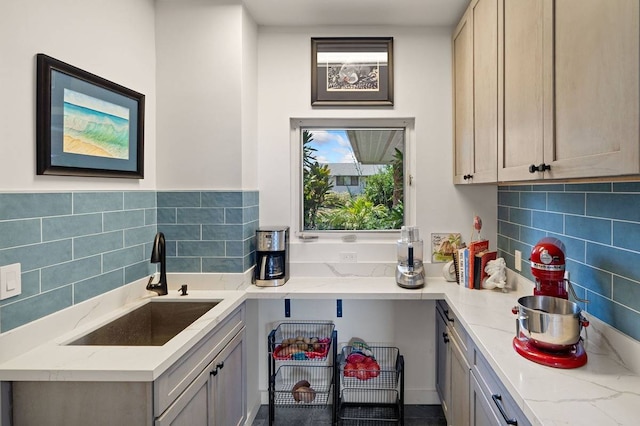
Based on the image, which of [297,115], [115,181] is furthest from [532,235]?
[115,181]

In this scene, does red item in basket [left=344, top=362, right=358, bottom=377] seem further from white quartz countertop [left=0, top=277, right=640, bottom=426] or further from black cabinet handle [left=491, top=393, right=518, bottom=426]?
black cabinet handle [left=491, top=393, right=518, bottom=426]

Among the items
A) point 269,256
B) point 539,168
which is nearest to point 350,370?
point 269,256

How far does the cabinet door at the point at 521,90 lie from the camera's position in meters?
1.28

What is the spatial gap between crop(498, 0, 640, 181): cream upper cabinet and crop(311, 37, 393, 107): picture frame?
0.93 meters

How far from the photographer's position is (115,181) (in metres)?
1.83

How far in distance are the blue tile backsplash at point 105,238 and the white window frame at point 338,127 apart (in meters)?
0.31

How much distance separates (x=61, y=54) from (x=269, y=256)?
4.60 ft

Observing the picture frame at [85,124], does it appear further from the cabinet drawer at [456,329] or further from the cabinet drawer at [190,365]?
the cabinet drawer at [456,329]

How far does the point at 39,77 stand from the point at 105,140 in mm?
407

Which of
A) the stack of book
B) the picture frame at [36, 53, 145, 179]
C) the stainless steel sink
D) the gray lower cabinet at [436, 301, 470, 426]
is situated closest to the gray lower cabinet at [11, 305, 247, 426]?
the stainless steel sink

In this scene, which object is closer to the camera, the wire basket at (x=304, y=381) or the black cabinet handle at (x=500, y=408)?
the black cabinet handle at (x=500, y=408)

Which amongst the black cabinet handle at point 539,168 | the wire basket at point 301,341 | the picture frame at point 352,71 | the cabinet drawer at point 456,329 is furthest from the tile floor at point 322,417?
the picture frame at point 352,71

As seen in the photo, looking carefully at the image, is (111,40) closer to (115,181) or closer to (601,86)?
(115,181)

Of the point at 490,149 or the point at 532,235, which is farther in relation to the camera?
the point at 532,235
